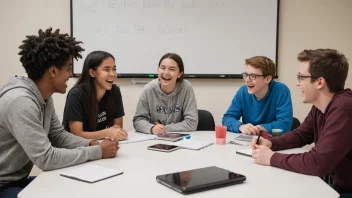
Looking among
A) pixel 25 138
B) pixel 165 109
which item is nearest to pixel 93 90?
pixel 165 109

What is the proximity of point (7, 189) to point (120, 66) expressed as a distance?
90.3 inches

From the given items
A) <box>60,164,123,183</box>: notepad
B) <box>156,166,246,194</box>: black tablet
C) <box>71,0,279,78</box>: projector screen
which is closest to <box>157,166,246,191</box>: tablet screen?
<box>156,166,246,194</box>: black tablet

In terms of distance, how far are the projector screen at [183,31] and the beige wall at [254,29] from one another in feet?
0.42

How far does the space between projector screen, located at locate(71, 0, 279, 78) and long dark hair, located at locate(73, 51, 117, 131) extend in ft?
3.63

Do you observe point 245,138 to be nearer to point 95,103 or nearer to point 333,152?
point 333,152

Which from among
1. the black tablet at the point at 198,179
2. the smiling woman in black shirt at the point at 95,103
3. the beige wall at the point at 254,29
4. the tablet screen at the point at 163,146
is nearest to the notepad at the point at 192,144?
the tablet screen at the point at 163,146

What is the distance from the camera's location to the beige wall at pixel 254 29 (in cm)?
374

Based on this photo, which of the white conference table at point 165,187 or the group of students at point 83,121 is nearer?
the white conference table at point 165,187

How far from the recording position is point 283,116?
2.65 m

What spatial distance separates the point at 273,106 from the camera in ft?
9.04

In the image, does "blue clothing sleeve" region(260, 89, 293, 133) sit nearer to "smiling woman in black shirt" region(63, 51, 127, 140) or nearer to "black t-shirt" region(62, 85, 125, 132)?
"smiling woman in black shirt" region(63, 51, 127, 140)

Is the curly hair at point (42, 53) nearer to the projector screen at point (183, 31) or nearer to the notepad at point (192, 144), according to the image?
the notepad at point (192, 144)

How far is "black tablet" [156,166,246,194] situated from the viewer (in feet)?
4.36

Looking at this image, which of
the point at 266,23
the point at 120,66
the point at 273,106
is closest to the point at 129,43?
the point at 120,66
